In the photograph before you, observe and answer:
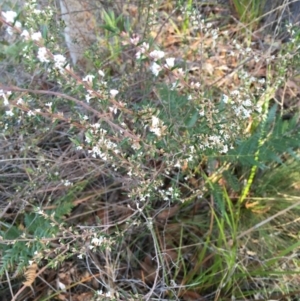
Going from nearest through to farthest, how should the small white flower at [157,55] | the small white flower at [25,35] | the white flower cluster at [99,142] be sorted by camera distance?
the small white flower at [25,35] → the small white flower at [157,55] → the white flower cluster at [99,142]

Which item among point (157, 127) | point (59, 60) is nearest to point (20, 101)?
point (59, 60)

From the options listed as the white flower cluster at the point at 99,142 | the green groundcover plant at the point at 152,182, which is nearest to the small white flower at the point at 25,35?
the green groundcover plant at the point at 152,182

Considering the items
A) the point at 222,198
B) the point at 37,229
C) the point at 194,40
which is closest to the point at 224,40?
the point at 194,40

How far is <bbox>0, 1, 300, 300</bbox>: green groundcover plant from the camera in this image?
1196mm

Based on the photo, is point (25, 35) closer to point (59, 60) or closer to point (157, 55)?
point (59, 60)

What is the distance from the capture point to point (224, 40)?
2.08 meters

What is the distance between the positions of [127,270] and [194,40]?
1.06 meters

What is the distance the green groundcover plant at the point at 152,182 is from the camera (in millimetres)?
1196

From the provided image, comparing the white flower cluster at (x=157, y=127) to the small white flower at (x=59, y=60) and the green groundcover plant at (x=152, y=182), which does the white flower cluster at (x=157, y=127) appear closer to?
the green groundcover plant at (x=152, y=182)

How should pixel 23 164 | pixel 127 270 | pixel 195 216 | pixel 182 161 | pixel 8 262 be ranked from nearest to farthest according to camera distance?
pixel 182 161 < pixel 8 262 < pixel 23 164 < pixel 127 270 < pixel 195 216

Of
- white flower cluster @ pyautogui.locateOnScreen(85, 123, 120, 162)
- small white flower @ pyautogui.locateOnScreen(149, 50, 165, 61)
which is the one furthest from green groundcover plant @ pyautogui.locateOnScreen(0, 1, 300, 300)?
small white flower @ pyautogui.locateOnScreen(149, 50, 165, 61)

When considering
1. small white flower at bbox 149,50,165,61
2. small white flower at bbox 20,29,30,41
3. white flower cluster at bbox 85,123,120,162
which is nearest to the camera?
small white flower at bbox 20,29,30,41

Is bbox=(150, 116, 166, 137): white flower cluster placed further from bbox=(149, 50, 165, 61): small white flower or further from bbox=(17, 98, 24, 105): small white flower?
bbox=(17, 98, 24, 105): small white flower

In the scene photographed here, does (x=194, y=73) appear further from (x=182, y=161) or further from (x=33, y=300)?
(x=33, y=300)
